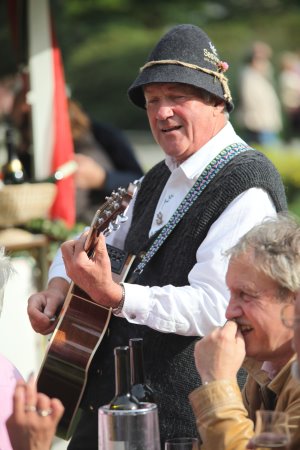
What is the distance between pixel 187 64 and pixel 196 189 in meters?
0.44

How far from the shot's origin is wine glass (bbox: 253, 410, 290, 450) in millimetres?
2557

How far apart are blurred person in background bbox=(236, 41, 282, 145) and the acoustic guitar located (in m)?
17.5

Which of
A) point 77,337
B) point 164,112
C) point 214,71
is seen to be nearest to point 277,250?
point 164,112

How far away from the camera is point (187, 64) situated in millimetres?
3889

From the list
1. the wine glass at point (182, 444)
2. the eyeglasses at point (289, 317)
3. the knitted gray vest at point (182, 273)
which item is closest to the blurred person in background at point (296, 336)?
the eyeglasses at point (289, 317)

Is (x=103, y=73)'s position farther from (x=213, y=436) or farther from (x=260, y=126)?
(x=213, y=436)

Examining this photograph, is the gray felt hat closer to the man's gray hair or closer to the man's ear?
the man's ear

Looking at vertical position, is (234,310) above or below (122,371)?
above

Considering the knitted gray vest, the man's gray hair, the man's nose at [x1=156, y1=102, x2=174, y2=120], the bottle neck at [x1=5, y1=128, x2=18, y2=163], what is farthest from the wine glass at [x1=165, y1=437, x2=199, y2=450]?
Answer: the bottle neck at [x1=5, y1=128, x2=18, y2=163]

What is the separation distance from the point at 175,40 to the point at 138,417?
160 cm

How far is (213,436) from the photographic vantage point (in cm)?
284

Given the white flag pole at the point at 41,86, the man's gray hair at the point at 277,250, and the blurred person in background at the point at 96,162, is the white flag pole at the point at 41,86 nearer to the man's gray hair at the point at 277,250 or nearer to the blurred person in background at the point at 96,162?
the blurred person in background at the point at 96,162

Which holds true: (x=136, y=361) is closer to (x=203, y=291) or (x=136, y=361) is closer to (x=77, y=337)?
(x=203, y=291)

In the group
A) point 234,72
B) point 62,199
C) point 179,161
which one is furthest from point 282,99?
point 179,161
